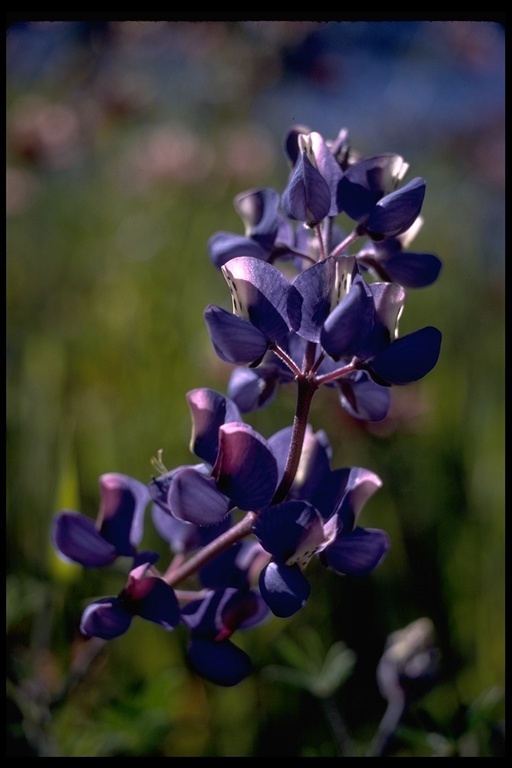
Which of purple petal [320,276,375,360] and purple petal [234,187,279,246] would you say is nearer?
purple petal [320,276,375,360]

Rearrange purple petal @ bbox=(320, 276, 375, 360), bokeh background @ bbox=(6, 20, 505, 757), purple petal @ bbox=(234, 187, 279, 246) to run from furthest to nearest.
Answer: bokeh background @ bbox=(6, 20, 505, 757) → purple petal @ bbox=(234, 187, 279, 246) → purple petal @ bbox=(320, 276, 375, 360)

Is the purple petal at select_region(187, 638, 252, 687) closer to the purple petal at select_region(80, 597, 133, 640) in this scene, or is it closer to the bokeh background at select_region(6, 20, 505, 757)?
the purple petal at select_region(80, 597, 133, 640)

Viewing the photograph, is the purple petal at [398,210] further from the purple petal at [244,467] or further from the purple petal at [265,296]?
the purple petal at [244,467]

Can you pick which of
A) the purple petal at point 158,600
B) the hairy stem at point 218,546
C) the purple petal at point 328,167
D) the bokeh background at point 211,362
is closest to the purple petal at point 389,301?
the purple petal at point 328,167

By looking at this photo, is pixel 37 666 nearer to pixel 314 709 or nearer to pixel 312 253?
pixel 314 709

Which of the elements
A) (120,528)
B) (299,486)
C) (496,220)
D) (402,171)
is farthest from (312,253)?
(496,220)

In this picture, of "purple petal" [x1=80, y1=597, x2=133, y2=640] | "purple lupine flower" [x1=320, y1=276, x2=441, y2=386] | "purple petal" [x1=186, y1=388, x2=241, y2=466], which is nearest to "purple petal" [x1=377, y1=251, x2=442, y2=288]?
"purple lupine flower" [x1=320, y1=276, x2=441, y2=386]
